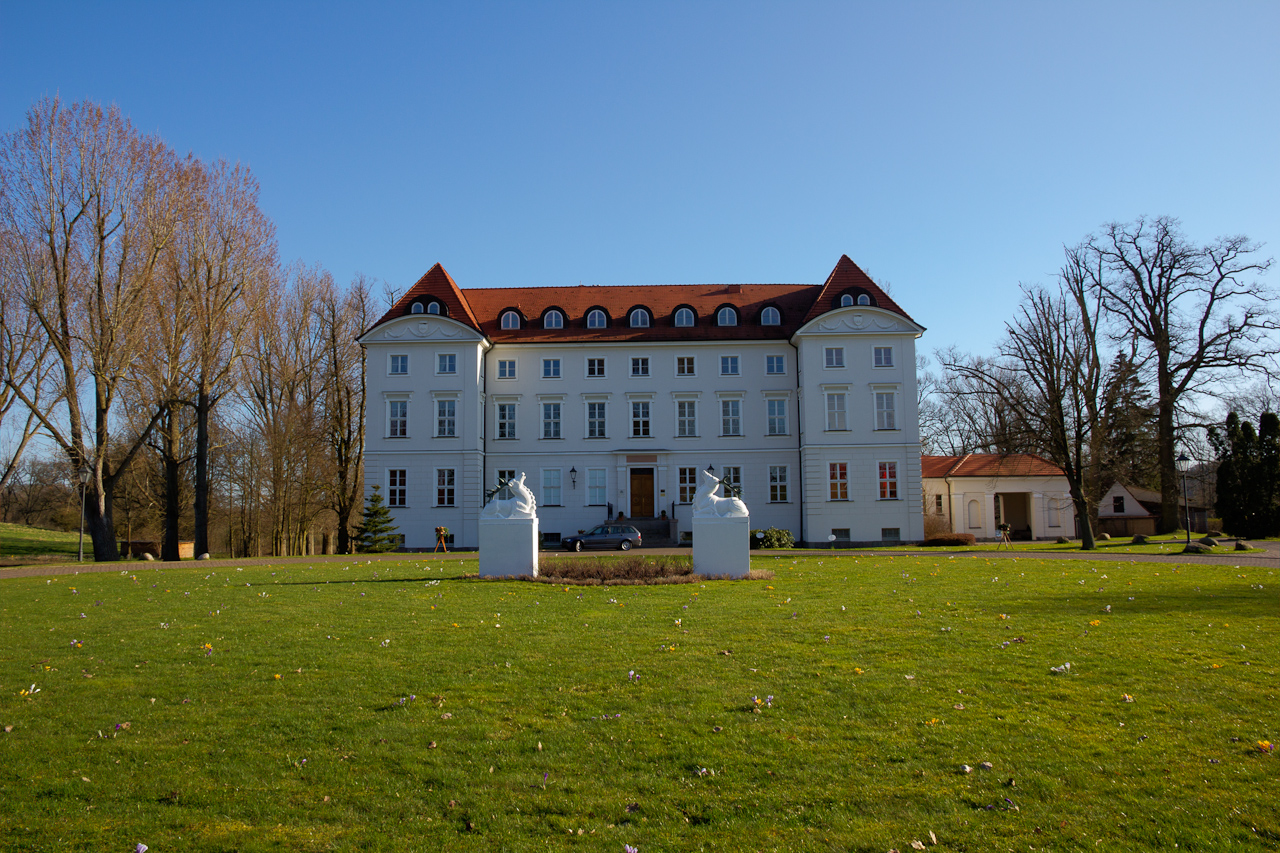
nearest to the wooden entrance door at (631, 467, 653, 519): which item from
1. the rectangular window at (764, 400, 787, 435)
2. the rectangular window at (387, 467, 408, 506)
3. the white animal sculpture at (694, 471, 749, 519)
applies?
the rectangular window at (764, 400, 787, 435)

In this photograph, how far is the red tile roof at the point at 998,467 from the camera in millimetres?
45312

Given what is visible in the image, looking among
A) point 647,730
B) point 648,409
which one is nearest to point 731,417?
point 648,409

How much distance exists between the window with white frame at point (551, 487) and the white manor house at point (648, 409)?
69 millimetres

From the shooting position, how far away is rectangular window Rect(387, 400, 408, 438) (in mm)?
38719

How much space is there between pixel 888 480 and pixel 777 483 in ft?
17.1

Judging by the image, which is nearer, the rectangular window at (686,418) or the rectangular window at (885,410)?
the rectangular window at (885,410)

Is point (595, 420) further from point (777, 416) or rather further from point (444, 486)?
point (777, 416)

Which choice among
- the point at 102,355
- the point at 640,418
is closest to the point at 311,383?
the point at 102,355

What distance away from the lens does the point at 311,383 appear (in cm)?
4328

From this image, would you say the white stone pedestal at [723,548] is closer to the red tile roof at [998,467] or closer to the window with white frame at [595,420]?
the window with white frame at [595,420]

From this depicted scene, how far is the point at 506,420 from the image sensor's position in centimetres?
4028

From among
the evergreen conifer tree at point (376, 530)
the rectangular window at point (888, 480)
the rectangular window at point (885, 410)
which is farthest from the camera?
the rectangular window at point (885, 410)

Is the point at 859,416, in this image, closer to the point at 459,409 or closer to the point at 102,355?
the point at 459,409

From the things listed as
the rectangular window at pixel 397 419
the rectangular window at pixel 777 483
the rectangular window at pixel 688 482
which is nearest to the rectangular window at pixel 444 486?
the rectangular window at pixel 397 419
